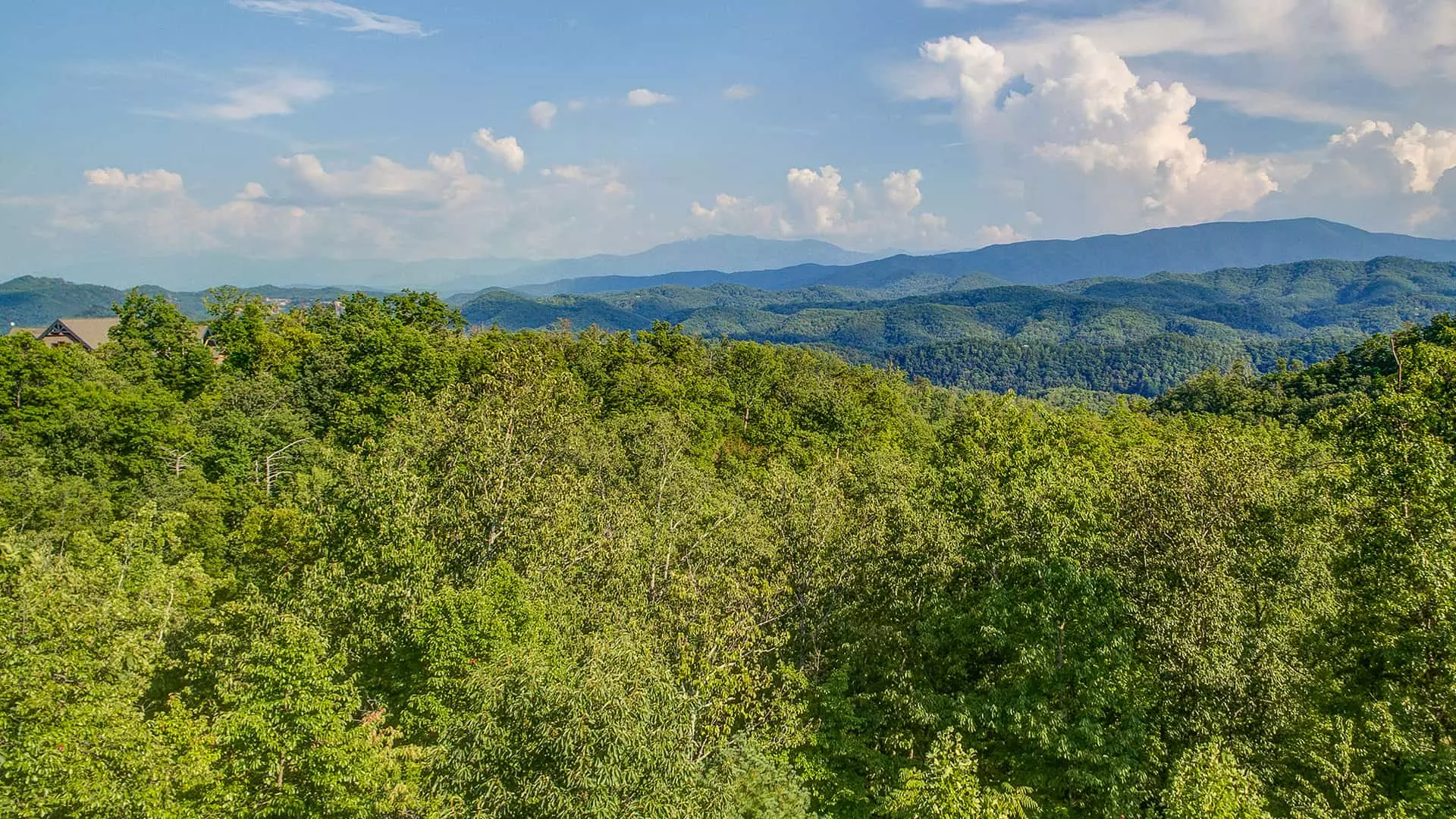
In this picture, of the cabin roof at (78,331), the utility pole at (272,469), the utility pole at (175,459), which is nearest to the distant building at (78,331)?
the cabin roof at (78,331)

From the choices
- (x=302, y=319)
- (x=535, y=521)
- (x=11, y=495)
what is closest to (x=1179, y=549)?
(x=535, y=521)

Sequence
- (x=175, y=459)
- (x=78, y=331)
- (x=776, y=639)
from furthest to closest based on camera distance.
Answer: (x=78, y=331), (x=175, y=459), (x=776, y=639)

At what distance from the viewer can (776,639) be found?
20.9m

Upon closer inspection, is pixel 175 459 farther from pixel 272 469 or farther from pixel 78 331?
pixel 78 331

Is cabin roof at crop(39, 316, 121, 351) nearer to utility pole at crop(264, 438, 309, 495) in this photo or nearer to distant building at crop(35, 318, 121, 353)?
distant building at crop(35, 318, 121, 353)

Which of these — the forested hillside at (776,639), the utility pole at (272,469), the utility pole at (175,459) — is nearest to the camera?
the forested hillside at (776,639)

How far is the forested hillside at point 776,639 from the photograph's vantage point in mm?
13523

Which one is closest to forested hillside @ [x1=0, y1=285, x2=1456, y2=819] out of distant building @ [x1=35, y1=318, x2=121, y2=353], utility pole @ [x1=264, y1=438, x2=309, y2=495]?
utility pole @ [x1=264, y1=438, x2=309, y2=495]

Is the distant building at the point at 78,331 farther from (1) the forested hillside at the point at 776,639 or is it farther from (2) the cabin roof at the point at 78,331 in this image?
(1) the forested hillside at the point at 776,639

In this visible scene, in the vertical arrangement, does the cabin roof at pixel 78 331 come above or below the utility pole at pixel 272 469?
above

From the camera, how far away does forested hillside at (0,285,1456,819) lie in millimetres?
13523

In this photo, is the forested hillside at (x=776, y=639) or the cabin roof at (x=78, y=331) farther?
the cabin roof at (x=78, y=331)

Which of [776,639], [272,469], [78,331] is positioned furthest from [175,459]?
[78,331]

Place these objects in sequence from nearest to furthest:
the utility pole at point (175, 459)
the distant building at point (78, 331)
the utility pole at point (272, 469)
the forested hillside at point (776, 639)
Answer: the forested hillside at point (776, 639) < the utility pole at point (175, 459) < the utility pole at point (272, 469) < the distant building at point (78, 331)
